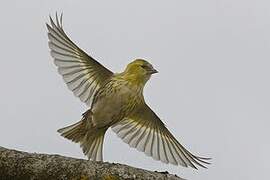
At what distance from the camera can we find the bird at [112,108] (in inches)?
221

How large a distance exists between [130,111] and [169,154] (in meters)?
0.63

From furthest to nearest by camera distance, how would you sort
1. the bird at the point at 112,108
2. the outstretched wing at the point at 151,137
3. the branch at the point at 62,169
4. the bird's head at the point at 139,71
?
the bird's head at the point at 139,71 < the bird at the point at 112,108 < the outstretched wing at the point at 151,137 < the branch at the point at 62,169

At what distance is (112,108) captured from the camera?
5.74m

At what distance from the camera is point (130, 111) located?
5.74m

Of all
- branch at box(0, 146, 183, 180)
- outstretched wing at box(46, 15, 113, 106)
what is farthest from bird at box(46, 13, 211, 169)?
branch at box(0, 146, 183, 180)

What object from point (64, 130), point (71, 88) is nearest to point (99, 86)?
point (71, 88)

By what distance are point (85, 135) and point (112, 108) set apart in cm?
41

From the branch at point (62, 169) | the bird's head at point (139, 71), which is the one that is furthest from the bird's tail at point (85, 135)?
the branch at point (62, 169)

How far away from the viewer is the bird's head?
6.00m

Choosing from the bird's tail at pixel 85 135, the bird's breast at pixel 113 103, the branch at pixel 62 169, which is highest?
the bird's breast at pixel 113 103

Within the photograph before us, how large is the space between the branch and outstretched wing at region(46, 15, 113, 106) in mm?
3178

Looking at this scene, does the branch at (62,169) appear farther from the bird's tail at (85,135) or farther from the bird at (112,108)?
the bird's tail at (85,135)

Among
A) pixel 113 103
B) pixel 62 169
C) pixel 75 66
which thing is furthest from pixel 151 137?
pixel 62 169

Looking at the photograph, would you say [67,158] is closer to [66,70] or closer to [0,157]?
[0,157]
